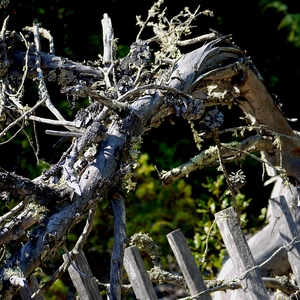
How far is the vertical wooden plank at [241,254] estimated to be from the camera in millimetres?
1993

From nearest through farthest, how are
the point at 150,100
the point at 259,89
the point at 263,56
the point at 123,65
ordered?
the point at 150,100
the point at 123,65
the point at 259,89
the point at 263,56

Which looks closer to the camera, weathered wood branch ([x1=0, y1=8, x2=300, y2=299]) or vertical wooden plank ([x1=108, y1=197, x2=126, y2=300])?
weathered wood branch ([x1=0, y1=8, x2=300, y2=299])

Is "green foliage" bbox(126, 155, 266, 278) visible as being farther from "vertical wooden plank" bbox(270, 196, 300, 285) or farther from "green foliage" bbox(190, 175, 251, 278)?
"vertical wooden plank" bbox(270, 196, 300, 285)

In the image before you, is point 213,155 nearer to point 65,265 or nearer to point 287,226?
point 287,226

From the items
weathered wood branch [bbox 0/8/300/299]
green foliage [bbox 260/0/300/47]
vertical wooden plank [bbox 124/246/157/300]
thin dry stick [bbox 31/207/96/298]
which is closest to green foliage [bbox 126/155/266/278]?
green foliage [bbox 260/0/300/47]

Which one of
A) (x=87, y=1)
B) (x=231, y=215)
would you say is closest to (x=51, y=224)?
(x=231, y=215)

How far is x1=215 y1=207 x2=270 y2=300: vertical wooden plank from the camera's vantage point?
199 cm

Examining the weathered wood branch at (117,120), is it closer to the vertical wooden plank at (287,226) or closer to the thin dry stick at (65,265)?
the thin dry stick at (65,265)

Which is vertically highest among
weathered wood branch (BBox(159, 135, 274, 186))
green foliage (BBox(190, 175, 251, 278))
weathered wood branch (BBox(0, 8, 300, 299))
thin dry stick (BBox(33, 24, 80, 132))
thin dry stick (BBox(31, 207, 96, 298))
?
thin dry stick (BBox(33, 24, 80, 132))

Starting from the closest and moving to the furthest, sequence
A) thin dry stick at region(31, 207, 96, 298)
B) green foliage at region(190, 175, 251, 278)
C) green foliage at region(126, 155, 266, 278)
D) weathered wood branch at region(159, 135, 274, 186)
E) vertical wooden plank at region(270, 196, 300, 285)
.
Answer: thin dry stick at region(31, 207, 96, 298)
vertical wooden plank at region(270, 196, 300, 285)
weathered wood branch at region(159, 135, 274, 186)
green foliage at region(190, 175, 251, 278)
green foliage at region(126, 155, 266, 278)

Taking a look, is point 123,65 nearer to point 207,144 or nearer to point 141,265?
point 141,265

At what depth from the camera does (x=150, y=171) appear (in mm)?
3926

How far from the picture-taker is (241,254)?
200cm

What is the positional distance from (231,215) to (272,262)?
3.94ft
